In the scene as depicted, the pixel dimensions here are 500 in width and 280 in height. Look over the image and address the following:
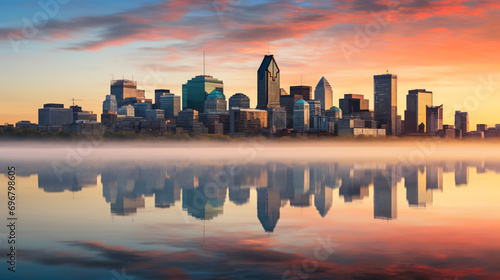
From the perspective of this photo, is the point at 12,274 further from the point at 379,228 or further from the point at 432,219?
the point at 432,219

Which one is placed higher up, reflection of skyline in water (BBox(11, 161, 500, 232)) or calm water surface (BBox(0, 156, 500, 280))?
calm water surface (BBox(0, 156, 500, 280))

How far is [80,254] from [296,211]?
18.7 metres

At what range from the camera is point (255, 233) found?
102ft

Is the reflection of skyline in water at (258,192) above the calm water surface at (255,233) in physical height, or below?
below

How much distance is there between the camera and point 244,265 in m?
23.5

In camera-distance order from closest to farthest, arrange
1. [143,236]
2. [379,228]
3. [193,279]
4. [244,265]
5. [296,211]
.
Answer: [193,279]
[244,265]
[143,236]
[379,228]
[296,211]

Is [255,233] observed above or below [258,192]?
above

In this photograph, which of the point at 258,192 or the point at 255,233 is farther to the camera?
the point at 258,192

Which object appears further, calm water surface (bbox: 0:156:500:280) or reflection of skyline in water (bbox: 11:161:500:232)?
reflection of skyline in water (bbox: 11:161:500:232)

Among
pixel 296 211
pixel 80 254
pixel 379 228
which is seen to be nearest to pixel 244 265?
pixel 80 254

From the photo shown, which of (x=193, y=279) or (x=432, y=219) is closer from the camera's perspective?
(x=193, y=279)

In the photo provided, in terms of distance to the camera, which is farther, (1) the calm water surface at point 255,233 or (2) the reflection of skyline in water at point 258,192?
(2) the reflection of skyline in water at point 258,192

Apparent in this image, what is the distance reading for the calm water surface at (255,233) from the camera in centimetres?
2298

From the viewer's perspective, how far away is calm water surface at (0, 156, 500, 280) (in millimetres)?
22984
